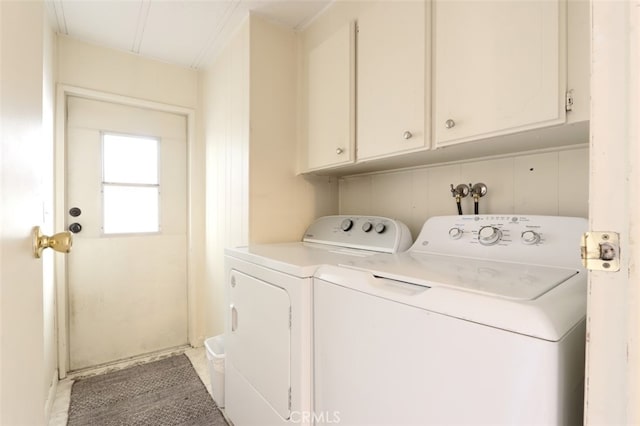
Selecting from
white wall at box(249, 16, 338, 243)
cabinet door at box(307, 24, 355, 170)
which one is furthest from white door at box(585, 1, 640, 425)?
white wall at box(249, 16, 338, 243)

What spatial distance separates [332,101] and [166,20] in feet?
3.96

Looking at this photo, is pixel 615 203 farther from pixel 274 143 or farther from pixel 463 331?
pixel 274 143

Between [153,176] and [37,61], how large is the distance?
1896 millimetres

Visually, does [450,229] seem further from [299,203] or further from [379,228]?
[299,203]

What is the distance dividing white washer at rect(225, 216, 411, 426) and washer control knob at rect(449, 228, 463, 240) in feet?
0.72

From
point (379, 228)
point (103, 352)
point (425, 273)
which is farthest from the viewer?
point (103, 352)

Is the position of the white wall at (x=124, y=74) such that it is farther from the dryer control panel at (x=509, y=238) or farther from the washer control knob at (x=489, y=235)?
the washer control knob at (x=489, y=235)

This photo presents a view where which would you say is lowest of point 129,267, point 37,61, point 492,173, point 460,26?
point 129,267

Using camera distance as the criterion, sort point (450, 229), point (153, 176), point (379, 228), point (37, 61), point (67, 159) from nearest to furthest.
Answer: point (37, 61)
point (450, 229)
point (379, 228)
point (67, 159)
point (153, 176)

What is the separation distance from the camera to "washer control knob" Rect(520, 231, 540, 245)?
3.44ft

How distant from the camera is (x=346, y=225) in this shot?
1.69 meters

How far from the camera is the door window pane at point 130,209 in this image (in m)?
2.31

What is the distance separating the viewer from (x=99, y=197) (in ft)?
7.38

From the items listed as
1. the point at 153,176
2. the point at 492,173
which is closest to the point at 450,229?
the point at 492,173
